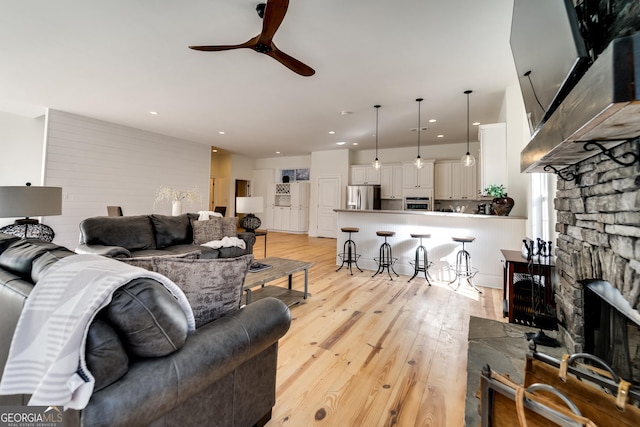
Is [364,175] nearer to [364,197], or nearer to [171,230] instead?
[364,197]

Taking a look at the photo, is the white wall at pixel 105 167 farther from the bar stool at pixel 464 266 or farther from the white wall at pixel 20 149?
the bar stool at pixel 464 266

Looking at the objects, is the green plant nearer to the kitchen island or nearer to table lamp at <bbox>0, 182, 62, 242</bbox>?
the kitchen island

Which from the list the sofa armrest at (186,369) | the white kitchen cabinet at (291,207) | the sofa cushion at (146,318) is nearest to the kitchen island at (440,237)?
the sofa armrest at (186,369)

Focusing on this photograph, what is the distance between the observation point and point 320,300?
3270 millimetres

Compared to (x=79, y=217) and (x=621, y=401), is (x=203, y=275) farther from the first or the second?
(x=79, y=217)

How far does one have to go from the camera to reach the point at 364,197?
7.62m

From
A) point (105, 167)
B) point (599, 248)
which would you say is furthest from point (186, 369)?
point (105, 167)

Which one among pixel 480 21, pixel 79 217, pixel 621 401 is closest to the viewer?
pixel 621 401

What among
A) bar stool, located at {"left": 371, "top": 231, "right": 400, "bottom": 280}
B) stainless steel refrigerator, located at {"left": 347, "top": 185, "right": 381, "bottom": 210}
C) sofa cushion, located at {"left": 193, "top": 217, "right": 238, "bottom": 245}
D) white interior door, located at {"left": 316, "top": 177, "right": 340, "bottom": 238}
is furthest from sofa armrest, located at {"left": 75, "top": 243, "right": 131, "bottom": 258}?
white interior door, located at {"left": 316, "top": 177, "right": 340, "bottom": 238}

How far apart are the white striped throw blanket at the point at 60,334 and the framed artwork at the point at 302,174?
9.06 m

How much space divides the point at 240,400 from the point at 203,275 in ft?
1.96

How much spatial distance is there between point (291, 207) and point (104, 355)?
8.98 meters

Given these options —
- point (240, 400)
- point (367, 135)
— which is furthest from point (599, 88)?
point (367, 135)

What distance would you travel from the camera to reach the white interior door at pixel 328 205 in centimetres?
845
